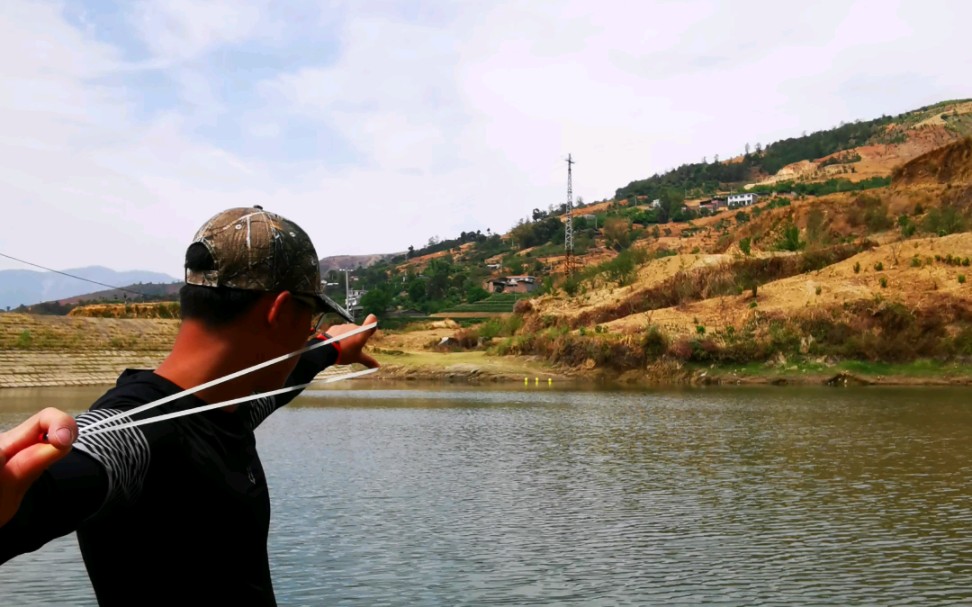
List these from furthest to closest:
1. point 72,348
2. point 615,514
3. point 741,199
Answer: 1. point 741,199
2. point 72,348
3. point 615,514

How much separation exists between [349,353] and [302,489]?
15362 millimetres

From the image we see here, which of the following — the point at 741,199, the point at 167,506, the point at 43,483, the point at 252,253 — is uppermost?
the point at 741,199

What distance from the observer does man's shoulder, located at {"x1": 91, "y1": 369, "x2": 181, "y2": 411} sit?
2234mm

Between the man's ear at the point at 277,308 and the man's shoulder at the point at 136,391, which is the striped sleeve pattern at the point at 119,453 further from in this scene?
the man's ear at the point at 277,308

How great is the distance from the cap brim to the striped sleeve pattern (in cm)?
68

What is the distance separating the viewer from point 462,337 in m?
74.9

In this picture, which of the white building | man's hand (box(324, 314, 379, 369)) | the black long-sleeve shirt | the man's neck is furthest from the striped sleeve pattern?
the white building

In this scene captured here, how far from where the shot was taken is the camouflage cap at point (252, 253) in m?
2.46

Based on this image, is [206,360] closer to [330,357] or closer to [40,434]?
[40,434]

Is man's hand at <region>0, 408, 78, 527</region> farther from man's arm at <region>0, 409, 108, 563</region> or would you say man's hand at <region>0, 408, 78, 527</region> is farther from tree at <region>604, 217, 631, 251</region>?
tree at <region>604, 217, 631, 251</region>

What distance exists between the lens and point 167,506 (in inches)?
90.1

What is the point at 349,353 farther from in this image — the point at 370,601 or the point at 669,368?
the point at 669,368

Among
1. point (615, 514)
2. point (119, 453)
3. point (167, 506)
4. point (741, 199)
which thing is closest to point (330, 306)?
point (167, 506)

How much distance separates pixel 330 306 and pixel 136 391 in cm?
66
